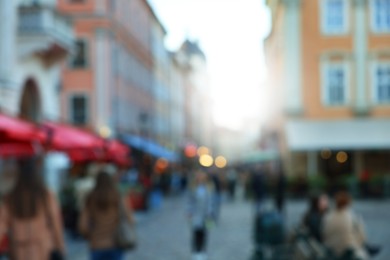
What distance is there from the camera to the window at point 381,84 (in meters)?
37.7

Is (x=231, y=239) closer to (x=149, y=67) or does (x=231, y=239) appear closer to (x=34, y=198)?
(x=34, y=198)

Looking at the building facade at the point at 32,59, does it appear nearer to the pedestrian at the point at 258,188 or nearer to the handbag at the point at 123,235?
the pedestrian at the point at 258,188

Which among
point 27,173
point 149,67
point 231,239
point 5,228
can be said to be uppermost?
point 149,67

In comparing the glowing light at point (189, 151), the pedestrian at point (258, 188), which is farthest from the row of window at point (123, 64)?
the glowing light at point (189, 151)

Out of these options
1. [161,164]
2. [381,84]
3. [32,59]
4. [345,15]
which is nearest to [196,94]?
[161,164]

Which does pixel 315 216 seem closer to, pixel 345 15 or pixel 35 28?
pixel 35 28

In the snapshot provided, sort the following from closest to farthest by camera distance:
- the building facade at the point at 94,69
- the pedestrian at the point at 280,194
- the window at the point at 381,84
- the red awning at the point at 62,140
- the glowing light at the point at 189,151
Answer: the red awning at the point at 62,140 < the pedestrian at the point at 280,194 < the window at the point at 381,84 < the building facade at the point at 94,69 < the glowing light at the point at 189,151

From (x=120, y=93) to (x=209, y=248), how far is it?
29.9 meters

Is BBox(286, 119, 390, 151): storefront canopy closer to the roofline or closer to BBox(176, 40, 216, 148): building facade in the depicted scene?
the roofline

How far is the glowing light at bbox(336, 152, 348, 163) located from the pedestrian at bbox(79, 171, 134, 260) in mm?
30898

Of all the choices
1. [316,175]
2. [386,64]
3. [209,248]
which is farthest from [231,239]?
[386,64]

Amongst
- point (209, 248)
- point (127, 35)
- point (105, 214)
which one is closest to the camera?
point (105, 214)

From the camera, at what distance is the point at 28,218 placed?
7.59 m

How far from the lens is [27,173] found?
7.57 metres
